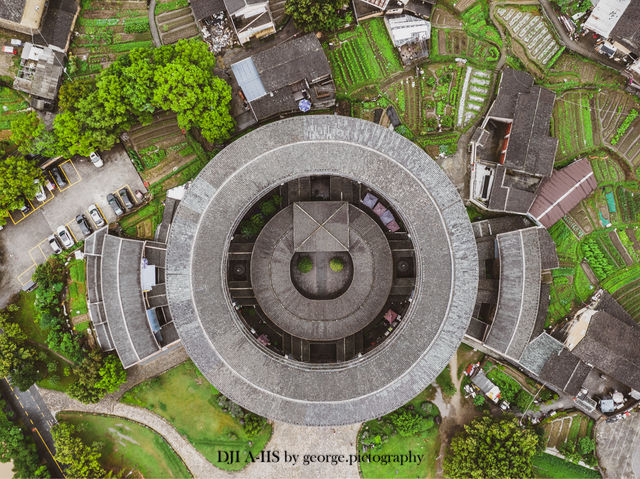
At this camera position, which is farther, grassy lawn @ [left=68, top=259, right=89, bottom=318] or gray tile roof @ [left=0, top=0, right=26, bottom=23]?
grassy lawn @ [left=68, top=259, right=89, bottom=318]

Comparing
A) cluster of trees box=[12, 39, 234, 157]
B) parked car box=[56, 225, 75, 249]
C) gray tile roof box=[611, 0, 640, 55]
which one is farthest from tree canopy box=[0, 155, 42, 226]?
gray tile roof box=[611, 0, 640, 55]

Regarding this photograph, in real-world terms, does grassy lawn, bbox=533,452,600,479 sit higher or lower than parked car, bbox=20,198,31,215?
lower

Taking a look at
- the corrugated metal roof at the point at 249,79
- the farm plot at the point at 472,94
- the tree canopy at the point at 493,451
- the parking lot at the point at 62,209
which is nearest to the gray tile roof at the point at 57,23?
the parking lot at the point at 62,209

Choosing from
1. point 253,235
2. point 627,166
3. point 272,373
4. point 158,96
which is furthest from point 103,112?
point 627,166

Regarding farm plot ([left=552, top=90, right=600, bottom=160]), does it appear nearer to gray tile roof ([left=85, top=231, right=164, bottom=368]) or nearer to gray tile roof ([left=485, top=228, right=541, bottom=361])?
gray tile roof ([left=485, top=228, right=541, bottom=361])

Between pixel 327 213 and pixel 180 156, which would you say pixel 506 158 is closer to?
pixel 327 213

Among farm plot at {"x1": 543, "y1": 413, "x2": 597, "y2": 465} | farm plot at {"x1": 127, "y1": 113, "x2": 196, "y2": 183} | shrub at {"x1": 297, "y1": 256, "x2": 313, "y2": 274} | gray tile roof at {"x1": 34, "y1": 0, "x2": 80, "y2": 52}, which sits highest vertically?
gray tile roof at {"x1": 34, "y1": 0, "x2": 80, "y2": 52}

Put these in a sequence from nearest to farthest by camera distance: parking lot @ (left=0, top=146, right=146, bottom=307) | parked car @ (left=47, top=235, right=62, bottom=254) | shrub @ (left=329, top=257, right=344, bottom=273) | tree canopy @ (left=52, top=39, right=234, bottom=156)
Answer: tree canopy @ (left=52, top=39, right=234, bottom=156) → shrub @ (left=329, top=257, right=344, bottom=273) → parked car @ (left=47, top=235, right=62, bottom=254) → parking lot @ (left=0, top=146, right=146, bottom=307)
